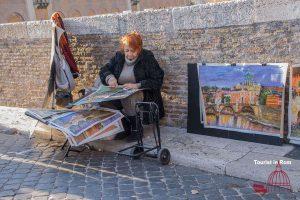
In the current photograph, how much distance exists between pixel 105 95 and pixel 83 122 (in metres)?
0.48

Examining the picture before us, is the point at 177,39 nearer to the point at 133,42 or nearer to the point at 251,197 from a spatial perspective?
the point at 133,42

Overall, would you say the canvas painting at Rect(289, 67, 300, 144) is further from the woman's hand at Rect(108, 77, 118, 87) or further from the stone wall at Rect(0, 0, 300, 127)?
the woman's hand at Rect(108, 77, 118, 87)

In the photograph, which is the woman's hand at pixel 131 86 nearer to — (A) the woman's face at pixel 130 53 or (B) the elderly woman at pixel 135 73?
(B) the elderly woman at pixel 135 73

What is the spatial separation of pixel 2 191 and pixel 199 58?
320 cm

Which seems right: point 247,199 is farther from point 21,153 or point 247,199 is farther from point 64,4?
point 64,4

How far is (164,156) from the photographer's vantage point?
520cm

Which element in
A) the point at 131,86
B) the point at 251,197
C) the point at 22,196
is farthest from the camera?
the point at 131,86

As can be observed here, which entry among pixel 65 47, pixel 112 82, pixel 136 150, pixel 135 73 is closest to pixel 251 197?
pixel 136 150

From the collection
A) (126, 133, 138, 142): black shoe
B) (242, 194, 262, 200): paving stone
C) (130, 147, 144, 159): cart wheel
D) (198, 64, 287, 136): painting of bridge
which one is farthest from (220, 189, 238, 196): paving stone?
(126, 133, 138, 142): black shoe

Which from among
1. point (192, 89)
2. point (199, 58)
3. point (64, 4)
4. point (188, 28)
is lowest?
point (192, 89)

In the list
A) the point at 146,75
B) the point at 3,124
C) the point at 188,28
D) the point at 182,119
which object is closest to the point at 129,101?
the point at 146,75

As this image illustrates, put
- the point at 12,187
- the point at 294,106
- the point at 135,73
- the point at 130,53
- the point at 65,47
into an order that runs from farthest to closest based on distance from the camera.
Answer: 1. the point at 65,47
2. the point at 135,73
3. the point at 130,53
4. the point at 294,106
5. the point at 12,187

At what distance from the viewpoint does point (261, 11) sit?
5.20 m

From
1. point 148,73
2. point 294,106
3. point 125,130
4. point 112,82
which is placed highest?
point 148,73
